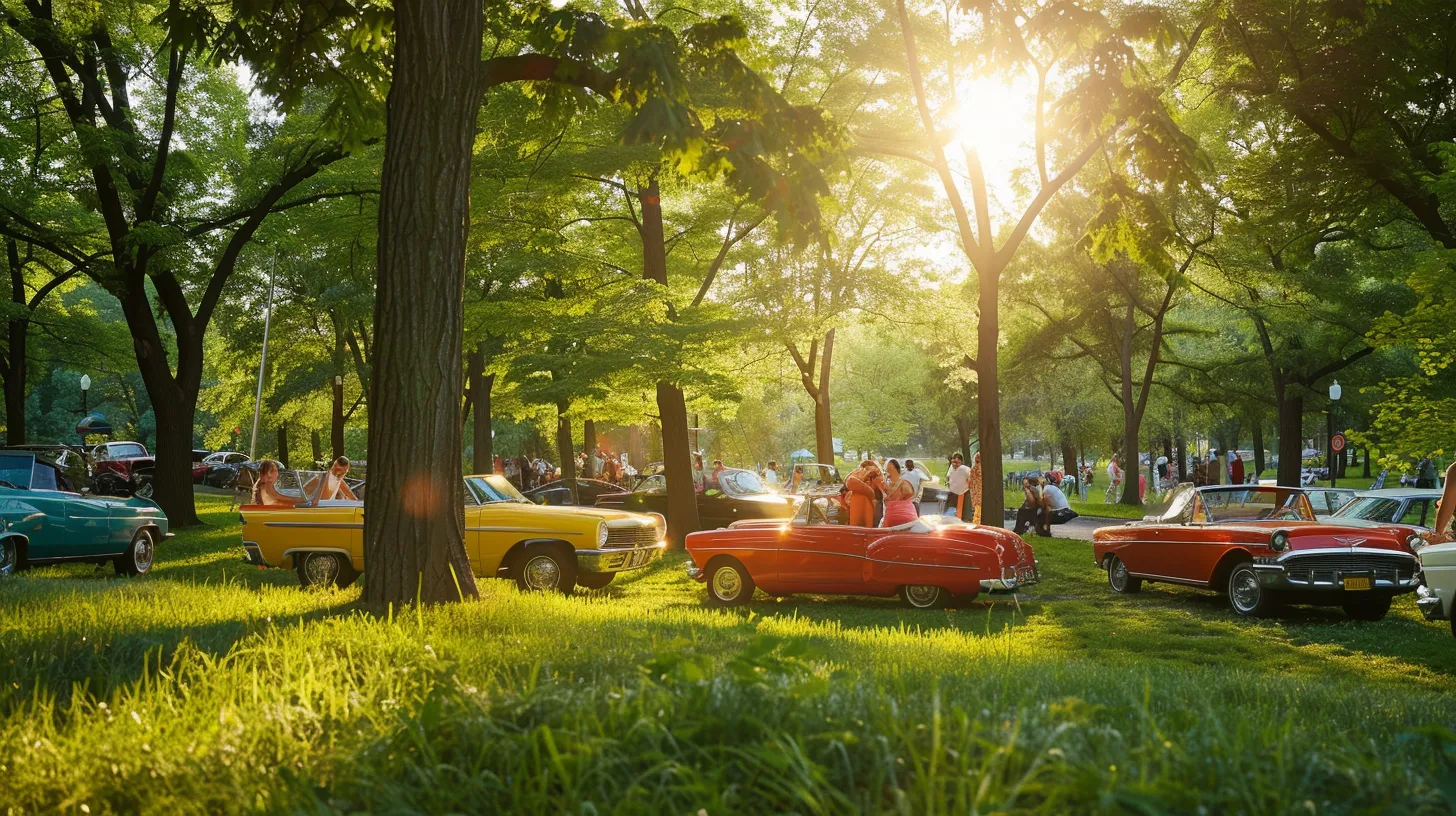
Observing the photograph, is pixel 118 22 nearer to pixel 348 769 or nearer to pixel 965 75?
pixel 965 75

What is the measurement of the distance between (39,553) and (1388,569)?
16.6m

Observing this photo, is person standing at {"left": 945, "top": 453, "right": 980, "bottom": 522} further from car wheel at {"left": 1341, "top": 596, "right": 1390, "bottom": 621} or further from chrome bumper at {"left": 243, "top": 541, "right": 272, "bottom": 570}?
chrome bumper at {"left": 243, "top": 541, "right": 272, "bottom": 570}

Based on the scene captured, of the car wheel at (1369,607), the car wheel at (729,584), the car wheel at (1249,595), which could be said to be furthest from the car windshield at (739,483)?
the car wheel at (1369,607)

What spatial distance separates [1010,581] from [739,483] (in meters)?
12.6

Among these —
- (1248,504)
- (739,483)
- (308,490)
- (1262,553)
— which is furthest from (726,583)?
(739,483)

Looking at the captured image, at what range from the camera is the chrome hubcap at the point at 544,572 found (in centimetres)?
1531

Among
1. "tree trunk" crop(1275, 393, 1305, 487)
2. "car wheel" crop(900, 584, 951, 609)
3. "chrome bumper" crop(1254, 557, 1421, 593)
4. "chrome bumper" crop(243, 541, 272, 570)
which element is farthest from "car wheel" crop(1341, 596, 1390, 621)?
"tree trunk" crop(1275, 393, 1305, 487)

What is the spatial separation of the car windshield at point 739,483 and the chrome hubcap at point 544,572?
10.7 m

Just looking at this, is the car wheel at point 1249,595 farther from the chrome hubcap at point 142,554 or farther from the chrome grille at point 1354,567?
the chrome hubcap at point 142,554

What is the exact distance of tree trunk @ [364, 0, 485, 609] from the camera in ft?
28.3

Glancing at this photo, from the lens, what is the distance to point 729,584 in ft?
51.0

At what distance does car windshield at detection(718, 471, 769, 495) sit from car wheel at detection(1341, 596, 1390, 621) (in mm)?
14076

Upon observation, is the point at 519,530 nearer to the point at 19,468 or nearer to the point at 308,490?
the point at 308,490

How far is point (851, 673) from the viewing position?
509 cm
